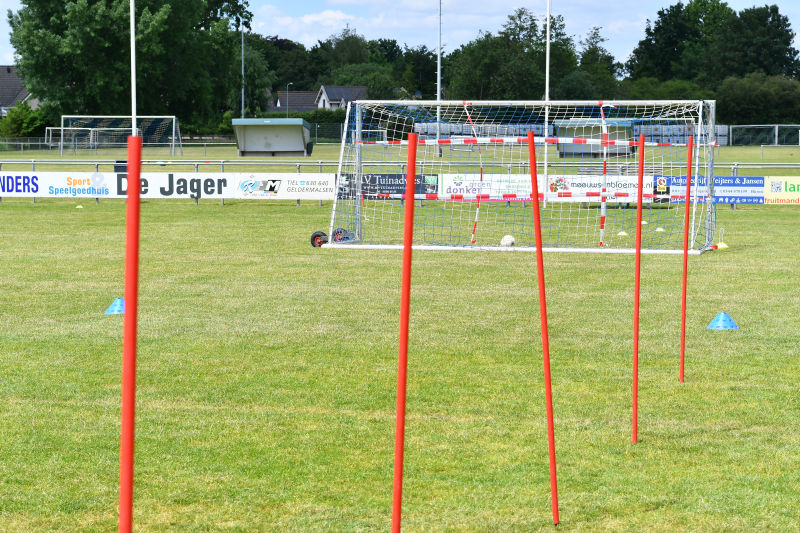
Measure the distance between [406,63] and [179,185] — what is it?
343 feet

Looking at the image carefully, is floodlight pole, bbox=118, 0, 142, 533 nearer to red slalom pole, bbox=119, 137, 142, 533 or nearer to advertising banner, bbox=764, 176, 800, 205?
red slalom pole, bbox=119, 137, 142, 533

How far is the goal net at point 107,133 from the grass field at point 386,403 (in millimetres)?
38667

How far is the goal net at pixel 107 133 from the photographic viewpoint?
52.0m

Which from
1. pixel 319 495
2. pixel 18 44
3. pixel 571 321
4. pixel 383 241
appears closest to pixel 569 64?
pixel 18 44

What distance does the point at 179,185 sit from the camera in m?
27.8

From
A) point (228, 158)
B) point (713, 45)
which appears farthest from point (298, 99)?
point (228, 158)

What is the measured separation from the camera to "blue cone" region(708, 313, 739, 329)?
1062 centimetres

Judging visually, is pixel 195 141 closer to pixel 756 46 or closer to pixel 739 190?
pixel 739 190

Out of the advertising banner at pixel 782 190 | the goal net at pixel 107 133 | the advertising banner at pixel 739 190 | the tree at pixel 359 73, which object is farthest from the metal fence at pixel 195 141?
the tree at pixel 359 73

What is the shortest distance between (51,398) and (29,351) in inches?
73.8

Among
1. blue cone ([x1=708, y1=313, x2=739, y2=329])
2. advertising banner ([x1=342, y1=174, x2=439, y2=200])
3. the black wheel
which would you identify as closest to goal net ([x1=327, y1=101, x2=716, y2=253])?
advertising banner ([x1=342, y1=174, x2=439, y2=200])

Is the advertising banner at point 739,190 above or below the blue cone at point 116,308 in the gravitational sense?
above

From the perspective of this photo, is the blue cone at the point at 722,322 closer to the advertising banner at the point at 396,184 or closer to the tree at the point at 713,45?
the advertising banner at the point at 396,184

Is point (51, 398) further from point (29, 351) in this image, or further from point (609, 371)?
point (609, 371)
